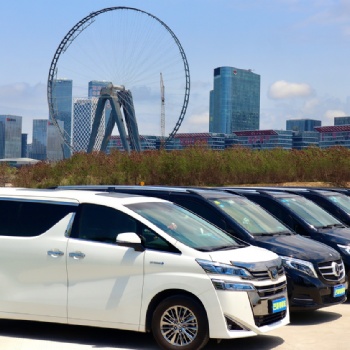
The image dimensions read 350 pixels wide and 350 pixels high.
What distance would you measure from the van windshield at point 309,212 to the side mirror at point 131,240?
16.5 ft

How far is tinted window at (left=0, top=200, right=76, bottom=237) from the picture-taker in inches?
376

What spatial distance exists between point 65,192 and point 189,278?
2083mm

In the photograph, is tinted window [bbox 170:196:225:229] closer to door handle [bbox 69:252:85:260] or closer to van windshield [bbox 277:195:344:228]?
van windshield [bbox 277:195:344:228]

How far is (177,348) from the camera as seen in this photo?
8.67 metres

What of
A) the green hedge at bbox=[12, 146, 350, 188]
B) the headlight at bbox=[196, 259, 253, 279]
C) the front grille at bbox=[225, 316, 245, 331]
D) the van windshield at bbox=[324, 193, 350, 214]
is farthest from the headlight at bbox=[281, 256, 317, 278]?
the green hedge at bbox=[12, 146, 350, 188]

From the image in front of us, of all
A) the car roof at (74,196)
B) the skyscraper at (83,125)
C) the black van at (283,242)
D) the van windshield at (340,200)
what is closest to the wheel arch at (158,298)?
the car roof at (74,196)

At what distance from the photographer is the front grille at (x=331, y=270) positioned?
11.1 m

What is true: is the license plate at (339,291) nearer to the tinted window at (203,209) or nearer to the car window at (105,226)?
the tinted window at (203,209)

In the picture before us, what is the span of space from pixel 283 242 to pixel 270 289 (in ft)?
8.25

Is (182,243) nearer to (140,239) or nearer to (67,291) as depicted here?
(140,239)

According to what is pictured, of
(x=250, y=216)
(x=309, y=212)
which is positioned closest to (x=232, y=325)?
(x=250, y=216)

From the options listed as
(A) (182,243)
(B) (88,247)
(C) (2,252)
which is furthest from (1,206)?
(A) (182,243)

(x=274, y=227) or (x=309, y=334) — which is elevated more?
(x=274, y=227)

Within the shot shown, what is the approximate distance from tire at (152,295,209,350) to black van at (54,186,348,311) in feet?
8.37
